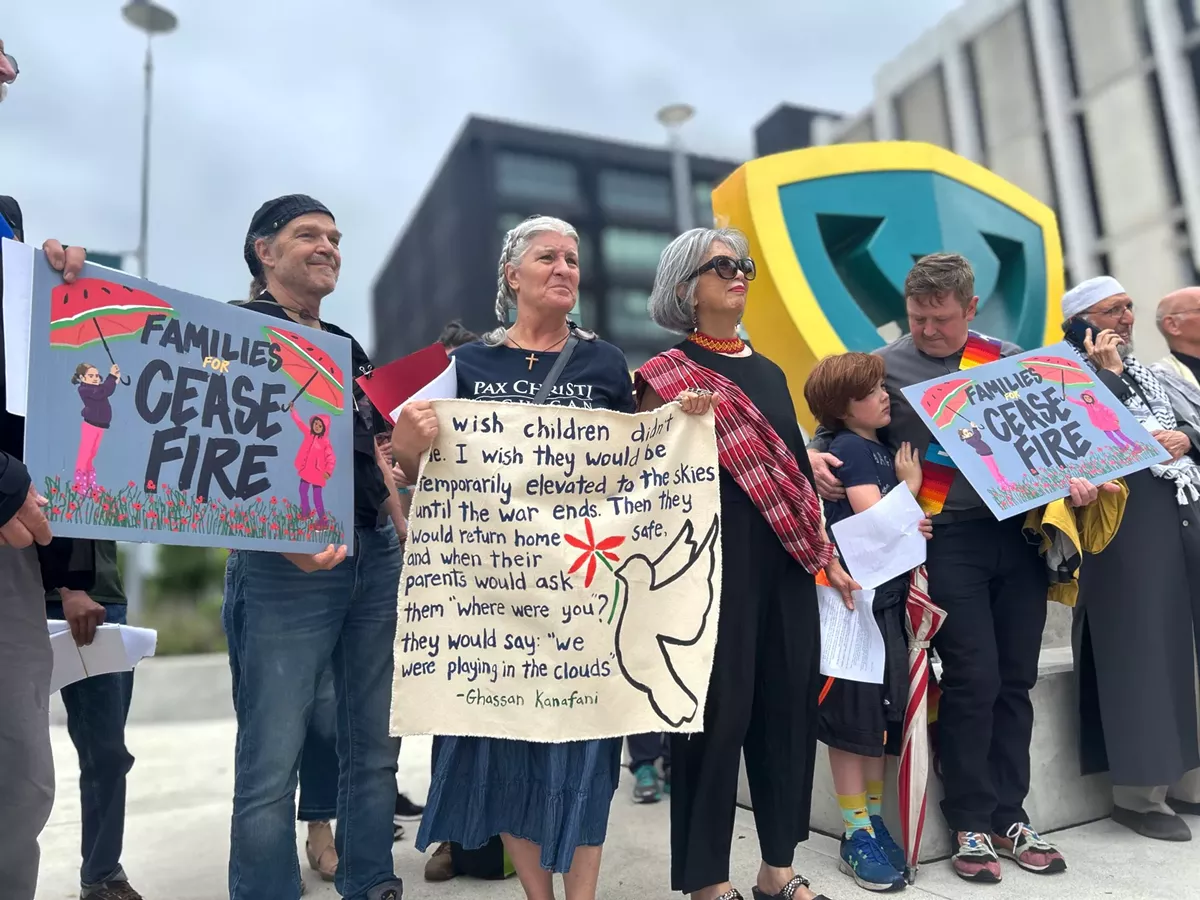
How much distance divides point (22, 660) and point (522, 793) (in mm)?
1115

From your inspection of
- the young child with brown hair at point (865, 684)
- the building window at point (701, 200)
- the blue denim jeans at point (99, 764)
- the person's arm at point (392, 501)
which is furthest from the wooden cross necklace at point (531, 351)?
the building window at point (701, 200)

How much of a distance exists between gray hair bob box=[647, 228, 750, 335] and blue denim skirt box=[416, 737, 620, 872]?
1.19 meters

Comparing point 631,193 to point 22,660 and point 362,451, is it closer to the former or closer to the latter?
point 362,451

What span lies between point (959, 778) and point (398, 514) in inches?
74.5

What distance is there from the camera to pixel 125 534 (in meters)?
1.80

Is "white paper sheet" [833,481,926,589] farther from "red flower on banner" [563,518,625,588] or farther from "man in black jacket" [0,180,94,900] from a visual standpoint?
"man in black jacket" [0,180,94,900]

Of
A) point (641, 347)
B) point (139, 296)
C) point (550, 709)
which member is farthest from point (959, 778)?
point (641, 347)

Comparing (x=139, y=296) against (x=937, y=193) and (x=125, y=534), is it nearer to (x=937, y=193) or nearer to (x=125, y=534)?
(x=125, y=534)

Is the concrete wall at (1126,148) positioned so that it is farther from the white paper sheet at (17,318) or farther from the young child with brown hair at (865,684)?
the white paper sheet at (17,318)

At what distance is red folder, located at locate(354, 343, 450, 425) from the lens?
227cm

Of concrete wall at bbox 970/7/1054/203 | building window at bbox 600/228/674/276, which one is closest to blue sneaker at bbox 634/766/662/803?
concrete wall at bbox 970/7/1054/203

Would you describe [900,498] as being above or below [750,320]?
below

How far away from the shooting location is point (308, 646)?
220 cm

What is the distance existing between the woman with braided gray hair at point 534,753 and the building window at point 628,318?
1932 inches
